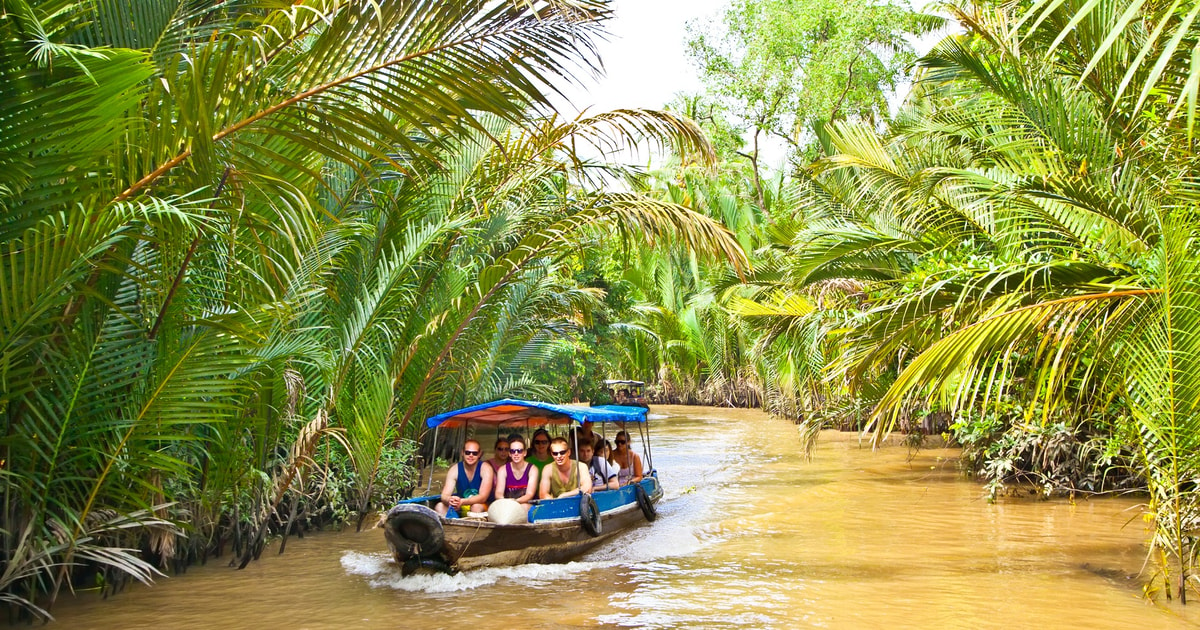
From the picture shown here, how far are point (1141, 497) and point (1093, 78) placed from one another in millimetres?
6325

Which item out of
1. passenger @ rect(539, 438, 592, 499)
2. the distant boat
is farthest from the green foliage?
passenger @ rect(539, 438, 592, 499)

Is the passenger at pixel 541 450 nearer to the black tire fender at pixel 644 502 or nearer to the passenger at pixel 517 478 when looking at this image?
the passenger at pixel 517 478

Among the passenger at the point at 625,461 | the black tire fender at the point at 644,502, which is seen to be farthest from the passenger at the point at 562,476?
the passenger at the point at 625,461

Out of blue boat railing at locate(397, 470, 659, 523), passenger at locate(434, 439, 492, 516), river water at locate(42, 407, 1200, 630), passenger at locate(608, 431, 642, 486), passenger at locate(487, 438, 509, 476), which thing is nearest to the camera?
river water at locate(42, 407, 1200, 630)

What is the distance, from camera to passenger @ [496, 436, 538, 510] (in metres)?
10.2

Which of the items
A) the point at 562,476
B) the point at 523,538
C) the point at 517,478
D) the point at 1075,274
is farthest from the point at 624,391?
the point at 1075,274

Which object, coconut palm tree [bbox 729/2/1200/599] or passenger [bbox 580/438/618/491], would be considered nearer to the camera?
coconut palm tree [bbox 729/2/1200/599]

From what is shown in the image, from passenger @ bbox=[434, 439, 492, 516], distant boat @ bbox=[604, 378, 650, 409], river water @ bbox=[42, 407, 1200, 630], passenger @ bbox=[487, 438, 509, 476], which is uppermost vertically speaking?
distant boat @ bbox=[604, 378, 650, 409]

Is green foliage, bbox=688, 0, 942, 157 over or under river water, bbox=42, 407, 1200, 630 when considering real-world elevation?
over

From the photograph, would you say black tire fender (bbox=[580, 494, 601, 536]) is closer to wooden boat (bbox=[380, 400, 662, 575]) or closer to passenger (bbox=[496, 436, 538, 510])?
wooden boat (bbox=[380, 400, 662, 575])

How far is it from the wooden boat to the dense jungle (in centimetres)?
112

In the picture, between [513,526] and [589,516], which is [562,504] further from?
[513,526]

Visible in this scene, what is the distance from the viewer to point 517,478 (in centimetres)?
1041

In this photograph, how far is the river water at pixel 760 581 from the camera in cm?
757
